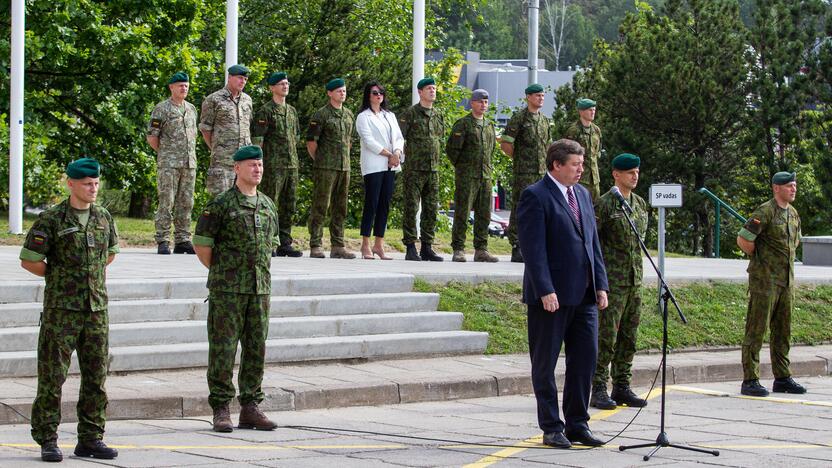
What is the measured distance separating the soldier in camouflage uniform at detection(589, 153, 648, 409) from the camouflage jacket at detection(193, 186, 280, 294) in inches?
118

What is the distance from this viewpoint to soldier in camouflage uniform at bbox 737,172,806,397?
39.4ft

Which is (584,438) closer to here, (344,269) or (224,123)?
(344,269)

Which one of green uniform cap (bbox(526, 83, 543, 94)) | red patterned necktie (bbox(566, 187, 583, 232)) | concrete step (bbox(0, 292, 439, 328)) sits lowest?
concrete step (bbox(0, 292, 439, 328))

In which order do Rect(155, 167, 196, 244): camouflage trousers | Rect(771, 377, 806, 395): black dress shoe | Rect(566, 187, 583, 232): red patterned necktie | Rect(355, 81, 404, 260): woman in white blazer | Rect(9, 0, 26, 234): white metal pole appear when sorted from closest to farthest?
Rect(566, 187, 583, 232): red patterned necktie → Rect(771, 377, 806, 395): black dress shoe → Rect(155, 167, 196, 244): camouflage trousers → Rect(355, 81, 404, 260): woman in white blazer → Rect(9, 0, 26, 234): white metal pole

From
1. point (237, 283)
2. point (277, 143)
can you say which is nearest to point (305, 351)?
point (237, 283)

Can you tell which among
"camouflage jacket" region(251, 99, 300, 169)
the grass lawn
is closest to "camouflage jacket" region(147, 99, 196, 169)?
"camouflage jacket" region(251, 99, 300, 169)

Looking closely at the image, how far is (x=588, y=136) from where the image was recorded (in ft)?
52.0

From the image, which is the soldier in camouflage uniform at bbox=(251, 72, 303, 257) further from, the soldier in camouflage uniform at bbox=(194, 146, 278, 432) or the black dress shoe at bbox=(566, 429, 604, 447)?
the black dress shoe at bbox=(566, 429, 604, 447)

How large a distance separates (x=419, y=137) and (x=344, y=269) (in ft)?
7.94

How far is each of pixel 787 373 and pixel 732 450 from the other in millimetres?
3674

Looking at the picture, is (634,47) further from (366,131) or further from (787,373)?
(787,373)

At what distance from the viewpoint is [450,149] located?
1655 cm

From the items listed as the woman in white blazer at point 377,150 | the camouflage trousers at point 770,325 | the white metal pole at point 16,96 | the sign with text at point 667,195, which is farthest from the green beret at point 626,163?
the white metal pole at point 16,96

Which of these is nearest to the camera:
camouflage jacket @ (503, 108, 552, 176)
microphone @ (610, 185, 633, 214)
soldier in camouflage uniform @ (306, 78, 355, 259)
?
microphone @ (610, 185, 633, 214)
